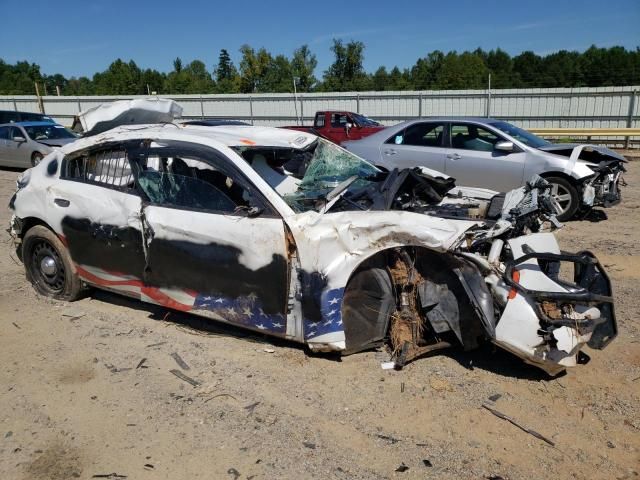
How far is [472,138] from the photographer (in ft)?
28.3

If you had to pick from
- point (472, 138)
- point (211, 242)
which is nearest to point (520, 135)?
point (472, 138)

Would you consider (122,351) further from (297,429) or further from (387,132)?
(387,132)

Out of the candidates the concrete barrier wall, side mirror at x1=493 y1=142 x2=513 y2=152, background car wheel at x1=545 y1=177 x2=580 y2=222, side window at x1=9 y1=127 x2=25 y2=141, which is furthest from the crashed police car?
the concrete barrier wall

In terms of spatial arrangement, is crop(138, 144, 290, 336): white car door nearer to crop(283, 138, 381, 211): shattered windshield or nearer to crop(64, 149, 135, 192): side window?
crop(64, 149, 135, 192): side window

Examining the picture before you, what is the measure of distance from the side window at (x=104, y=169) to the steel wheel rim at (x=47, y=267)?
760mm

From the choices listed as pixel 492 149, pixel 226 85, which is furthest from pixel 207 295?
pixel 226 85

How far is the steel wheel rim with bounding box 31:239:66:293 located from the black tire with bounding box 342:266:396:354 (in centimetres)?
288

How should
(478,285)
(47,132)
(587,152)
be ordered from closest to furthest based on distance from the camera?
Answer: (478,285)
(587,152)
(47,132)

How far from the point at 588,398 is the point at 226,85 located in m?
51.0

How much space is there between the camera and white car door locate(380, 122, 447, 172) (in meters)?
8.74

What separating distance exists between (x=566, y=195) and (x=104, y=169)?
6.58 meters

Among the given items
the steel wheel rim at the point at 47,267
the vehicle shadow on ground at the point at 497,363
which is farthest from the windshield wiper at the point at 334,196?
the steel wheel rim at the point at 47,267

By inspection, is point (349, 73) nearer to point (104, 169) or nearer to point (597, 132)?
point (597, 132)

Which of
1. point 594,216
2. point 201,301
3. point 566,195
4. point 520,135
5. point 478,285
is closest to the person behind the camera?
point 478,285
